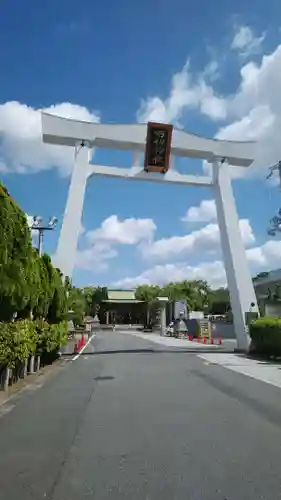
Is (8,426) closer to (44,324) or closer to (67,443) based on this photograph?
(67,443)

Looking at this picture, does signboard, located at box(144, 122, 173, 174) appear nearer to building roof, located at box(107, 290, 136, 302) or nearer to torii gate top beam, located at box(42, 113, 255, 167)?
torii gate top beam, located at box(42, 113, 255, 167)

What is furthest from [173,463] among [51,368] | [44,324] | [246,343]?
[246,343]

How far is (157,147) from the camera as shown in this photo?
32.8m

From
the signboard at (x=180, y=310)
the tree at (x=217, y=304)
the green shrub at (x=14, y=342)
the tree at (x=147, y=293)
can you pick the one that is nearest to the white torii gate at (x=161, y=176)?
the green shrub at (x=14, y=342)

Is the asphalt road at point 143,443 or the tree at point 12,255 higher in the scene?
the tree at point 12,255

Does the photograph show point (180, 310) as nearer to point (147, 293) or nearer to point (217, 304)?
point (147, 293)

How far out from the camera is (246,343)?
1268 inches

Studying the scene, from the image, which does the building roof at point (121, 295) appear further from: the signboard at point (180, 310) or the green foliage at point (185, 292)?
the signboard at point (180, 310)

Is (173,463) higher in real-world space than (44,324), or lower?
lower

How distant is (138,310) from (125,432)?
3773 inches

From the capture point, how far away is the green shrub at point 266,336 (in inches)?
1006

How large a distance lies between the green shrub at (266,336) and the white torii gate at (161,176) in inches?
121

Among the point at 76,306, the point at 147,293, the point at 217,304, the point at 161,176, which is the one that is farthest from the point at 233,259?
the point at 217,304

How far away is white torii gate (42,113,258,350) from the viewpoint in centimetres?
3188
